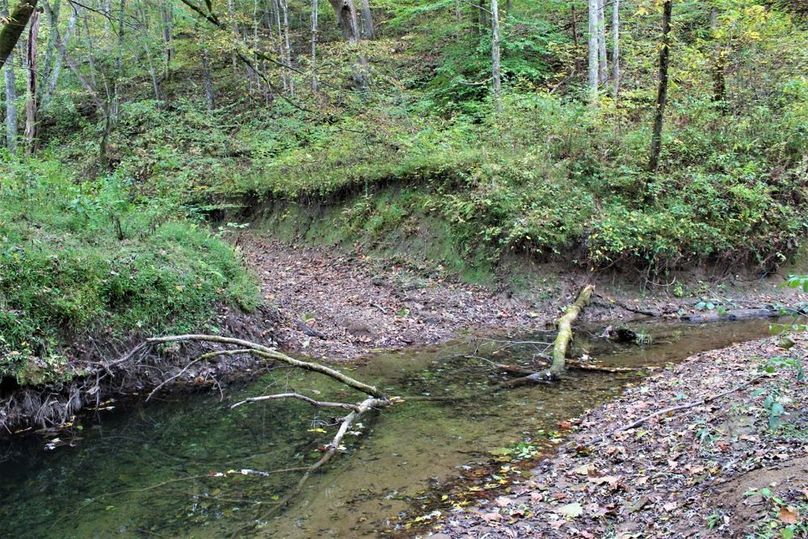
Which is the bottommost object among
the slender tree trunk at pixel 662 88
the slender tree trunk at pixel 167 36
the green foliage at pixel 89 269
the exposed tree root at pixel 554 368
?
the exposed tree root at pixel 554 368

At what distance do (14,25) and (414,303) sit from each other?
8694 mm

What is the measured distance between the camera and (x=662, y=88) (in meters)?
13.9

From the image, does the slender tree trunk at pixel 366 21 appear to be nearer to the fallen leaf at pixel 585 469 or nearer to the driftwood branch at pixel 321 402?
the driftwood branch at pixel 321 402

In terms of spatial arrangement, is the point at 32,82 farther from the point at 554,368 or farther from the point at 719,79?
the point at 719,79

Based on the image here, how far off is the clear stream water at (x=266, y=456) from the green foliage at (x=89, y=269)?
4.25ft

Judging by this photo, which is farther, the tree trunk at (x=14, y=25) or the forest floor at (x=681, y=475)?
the tree trunk at (x=14, y=25)

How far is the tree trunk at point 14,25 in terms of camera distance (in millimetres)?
7184

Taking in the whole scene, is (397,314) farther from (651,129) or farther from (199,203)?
(199,203)

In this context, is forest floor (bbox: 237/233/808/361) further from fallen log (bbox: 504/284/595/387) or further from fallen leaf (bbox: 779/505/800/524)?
fallen leaf (bbox: 779/505/800/524)

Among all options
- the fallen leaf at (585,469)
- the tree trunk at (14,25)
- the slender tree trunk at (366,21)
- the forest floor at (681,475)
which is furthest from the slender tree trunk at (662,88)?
the slender tree trunk at (366,21)

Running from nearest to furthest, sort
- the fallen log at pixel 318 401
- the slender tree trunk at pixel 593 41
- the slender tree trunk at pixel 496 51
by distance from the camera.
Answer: the fallen log at pixel 318 401 < the slender tree trunk at pixel 593 41 < the slender tree trunk at pixel 496 51

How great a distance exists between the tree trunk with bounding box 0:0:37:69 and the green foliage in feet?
8.64

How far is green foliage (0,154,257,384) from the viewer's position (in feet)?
25.2

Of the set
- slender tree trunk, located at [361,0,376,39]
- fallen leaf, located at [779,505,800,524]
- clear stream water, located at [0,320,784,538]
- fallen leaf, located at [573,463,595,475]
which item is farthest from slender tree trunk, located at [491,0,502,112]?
fallen leaf, located at [779,505,800,524]
